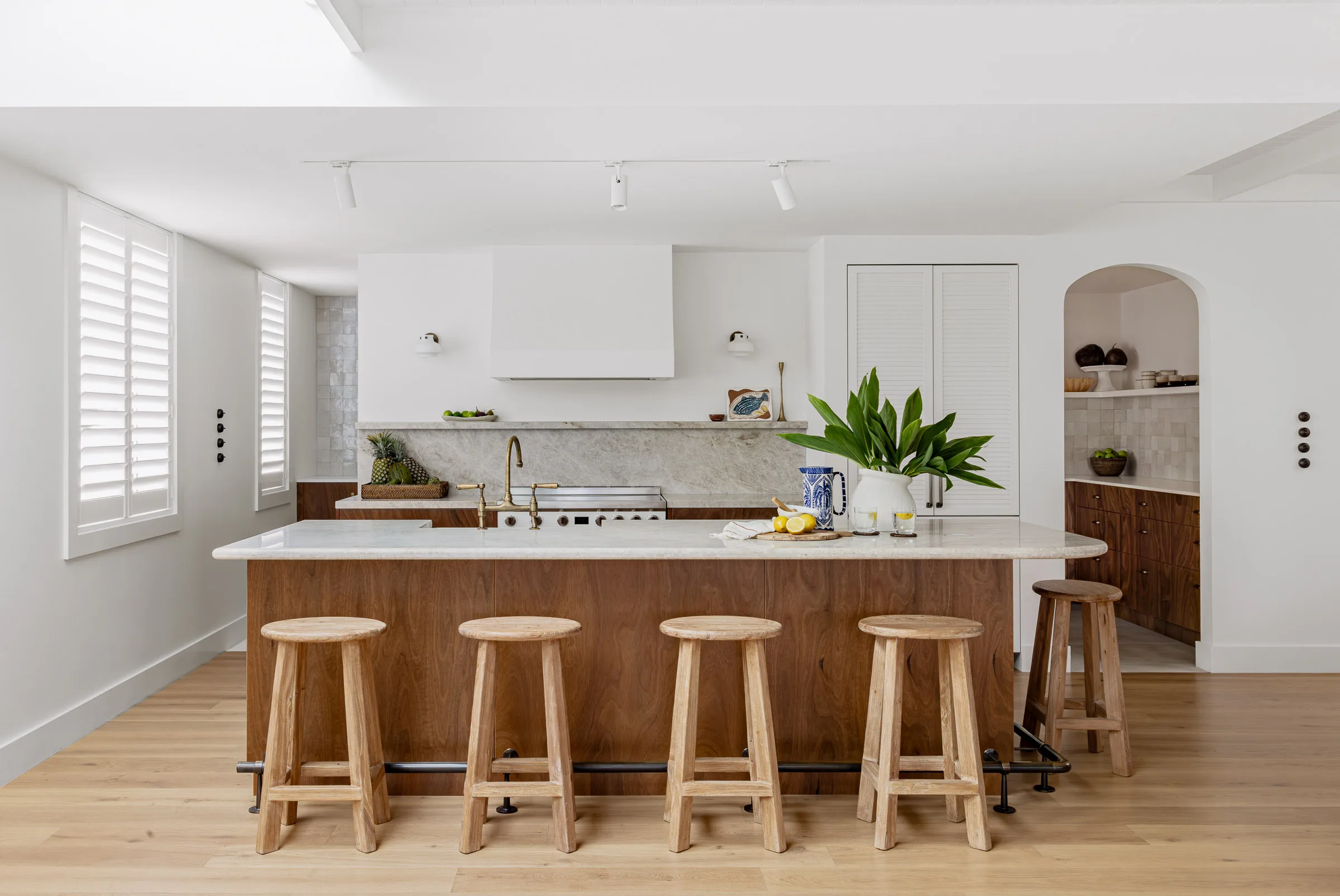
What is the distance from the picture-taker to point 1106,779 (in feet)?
11.0

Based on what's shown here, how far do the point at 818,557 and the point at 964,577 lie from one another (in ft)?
2.15

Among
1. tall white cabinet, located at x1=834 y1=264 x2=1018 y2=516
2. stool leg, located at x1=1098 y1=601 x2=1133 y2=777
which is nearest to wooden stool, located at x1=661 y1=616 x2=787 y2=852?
stool leg, located at x1=1098 y1=601 x2=1133 y2=777

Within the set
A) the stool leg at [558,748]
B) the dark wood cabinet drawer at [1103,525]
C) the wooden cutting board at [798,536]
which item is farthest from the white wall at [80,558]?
the dark wood cabinet drawer at [1103,525]

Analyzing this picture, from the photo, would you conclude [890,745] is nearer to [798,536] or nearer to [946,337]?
[798,536]

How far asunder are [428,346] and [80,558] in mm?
2206

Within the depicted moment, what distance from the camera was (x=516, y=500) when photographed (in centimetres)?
547

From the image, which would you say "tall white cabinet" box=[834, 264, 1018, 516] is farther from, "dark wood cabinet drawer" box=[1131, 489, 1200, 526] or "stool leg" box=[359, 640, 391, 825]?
"stool leg" box=[359, 640, 391, 825]

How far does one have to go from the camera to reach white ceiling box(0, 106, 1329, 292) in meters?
3.16

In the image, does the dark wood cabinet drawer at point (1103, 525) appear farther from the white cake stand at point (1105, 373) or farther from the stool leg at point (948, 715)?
the stool leg at point (948, 715)

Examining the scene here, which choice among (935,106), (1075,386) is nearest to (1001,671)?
(935,106)

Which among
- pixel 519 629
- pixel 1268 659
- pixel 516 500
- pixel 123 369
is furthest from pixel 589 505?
pixel 1268 659

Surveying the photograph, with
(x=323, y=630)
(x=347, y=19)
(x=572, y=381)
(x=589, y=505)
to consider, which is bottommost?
(x=323, y=630)

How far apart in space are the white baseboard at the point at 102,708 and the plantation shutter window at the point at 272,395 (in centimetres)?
108

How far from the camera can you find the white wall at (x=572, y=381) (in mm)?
5727
